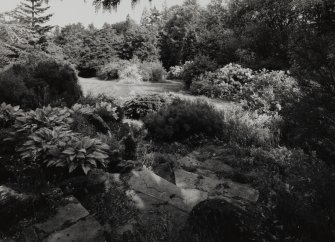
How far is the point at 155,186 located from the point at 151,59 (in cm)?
1705

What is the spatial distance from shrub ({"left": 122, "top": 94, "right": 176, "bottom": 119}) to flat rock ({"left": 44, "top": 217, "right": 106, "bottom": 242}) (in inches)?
208

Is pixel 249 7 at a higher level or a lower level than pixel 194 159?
higher

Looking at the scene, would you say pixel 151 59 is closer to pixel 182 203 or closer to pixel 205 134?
pixel 205 134

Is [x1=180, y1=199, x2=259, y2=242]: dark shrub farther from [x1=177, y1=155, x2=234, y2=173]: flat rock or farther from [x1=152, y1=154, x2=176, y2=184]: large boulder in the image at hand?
[x1=177, y1=155, x2=234, y2=173]: flat rock

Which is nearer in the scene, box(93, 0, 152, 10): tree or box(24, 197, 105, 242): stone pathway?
box(24, 197, 105, 242): stone pathway

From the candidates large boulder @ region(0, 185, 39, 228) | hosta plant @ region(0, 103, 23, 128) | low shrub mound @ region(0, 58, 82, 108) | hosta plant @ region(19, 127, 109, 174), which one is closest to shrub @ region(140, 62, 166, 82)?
low shrub mound @ region(0, 58, 82, 108)

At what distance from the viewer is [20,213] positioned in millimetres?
4094

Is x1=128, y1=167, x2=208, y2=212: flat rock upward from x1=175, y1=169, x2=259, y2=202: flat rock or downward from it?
upward

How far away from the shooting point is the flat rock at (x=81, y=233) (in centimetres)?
368

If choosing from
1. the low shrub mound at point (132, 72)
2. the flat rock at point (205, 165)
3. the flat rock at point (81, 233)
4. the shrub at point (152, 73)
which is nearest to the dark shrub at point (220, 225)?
the flat rock at point (81, 233)

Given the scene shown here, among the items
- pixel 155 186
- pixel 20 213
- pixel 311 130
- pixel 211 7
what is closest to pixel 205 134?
pixel 155 186

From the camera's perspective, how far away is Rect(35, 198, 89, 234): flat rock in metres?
3.88

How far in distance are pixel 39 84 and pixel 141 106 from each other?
294 cm

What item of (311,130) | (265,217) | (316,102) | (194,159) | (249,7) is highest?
(249,7)
